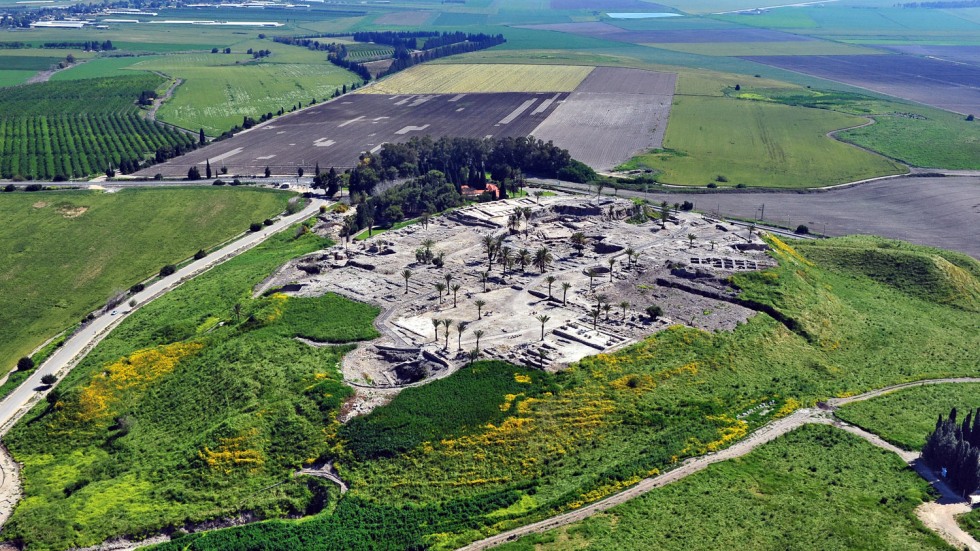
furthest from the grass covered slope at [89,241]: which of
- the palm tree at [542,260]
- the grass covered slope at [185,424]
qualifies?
the palm tree at [542,260]

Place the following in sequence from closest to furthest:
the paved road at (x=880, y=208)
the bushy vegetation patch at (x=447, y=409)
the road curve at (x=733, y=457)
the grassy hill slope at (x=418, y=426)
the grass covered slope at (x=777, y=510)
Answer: the grass covered slope at (x=777, y=510) → the road curve at (x=733, y=457) → the grassy hill slope at (x=418, y=426) → the bushy vegetation patch at (x=447, y=409) → the paved road at (x=880, y=208)

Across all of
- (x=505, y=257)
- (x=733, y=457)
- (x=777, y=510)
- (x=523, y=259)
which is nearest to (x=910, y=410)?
(x=733, y=457)

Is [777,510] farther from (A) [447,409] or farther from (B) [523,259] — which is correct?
(B) [523,259]

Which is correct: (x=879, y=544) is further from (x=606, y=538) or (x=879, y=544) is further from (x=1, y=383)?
(x=1, y=383)

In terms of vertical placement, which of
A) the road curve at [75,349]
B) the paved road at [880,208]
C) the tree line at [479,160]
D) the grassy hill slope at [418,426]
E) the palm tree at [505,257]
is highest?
the tree line at [479,160]

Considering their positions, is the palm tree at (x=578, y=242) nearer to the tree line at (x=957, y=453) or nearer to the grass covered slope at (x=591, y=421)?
the grass covered slope at (x=591, y=421)

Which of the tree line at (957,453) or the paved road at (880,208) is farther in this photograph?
the paved road at (880,208)

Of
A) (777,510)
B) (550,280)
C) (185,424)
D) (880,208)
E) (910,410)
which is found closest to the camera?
(777,510)

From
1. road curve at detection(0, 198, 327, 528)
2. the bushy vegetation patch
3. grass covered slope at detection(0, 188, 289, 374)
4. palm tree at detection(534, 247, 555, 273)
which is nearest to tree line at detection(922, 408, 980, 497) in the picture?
the bushy vegetation patch
